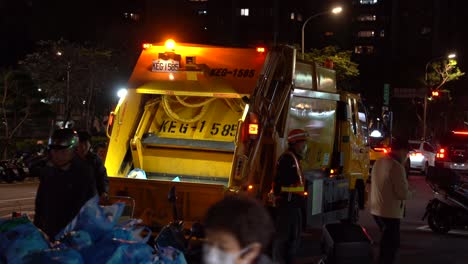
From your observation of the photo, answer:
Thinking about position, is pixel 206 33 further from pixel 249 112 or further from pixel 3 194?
pixel 249 112

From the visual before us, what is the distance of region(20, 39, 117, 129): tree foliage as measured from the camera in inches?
1479

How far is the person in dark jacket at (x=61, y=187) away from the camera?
550cm

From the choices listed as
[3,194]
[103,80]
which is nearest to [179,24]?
[103,80]

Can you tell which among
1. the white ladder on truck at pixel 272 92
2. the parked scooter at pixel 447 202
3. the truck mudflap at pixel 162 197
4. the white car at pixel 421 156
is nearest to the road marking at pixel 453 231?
the parked scooter at pixel 447 202

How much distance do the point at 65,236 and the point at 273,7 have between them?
9543 cm

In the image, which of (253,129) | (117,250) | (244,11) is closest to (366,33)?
(244,11)

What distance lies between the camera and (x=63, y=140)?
5.62 meters

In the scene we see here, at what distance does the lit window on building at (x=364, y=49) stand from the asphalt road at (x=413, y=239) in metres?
115

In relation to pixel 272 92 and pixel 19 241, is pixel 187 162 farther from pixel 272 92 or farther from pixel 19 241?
pixel 19 241

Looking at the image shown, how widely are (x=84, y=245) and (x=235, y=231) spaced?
4.45 ft

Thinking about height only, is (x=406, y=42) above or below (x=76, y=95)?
above

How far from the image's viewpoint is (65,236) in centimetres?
381

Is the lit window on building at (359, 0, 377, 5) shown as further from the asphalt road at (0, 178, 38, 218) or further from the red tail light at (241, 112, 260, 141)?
the red tail light at (241, 112, 260, 141)

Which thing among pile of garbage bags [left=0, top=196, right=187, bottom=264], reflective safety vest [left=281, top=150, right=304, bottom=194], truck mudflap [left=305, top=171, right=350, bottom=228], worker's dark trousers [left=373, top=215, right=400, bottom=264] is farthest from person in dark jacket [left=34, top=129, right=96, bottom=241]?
truck mudflap [left=305, top=171, right=350, bottom=228]
